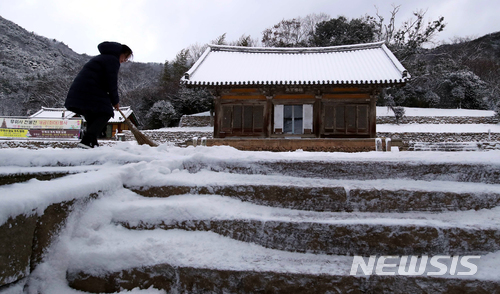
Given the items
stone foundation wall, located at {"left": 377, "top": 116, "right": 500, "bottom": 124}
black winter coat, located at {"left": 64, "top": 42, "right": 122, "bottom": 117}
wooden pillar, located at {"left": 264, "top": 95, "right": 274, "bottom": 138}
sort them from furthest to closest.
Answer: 1. stone foundation wall, located at {"left": 377, "top": 116, "right": 500, "bottom": 124}
2. wooden pillar, located at {"left": 264, "top": 95, "right": 274, "bottom": 138}
3. black winter coat, located at {"left": 64, "top": 42, "right": 122, "bottom": 117}

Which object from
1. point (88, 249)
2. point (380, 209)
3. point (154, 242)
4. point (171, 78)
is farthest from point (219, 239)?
A: point (171, 78)

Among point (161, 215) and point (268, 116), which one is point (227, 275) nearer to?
point (161, 215)

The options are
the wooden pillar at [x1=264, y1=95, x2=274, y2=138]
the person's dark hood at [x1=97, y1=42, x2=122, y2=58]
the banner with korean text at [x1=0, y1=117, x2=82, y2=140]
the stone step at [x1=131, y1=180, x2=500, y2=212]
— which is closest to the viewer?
the stone step at [x1=131, y1=180, x2=500, y2=212]

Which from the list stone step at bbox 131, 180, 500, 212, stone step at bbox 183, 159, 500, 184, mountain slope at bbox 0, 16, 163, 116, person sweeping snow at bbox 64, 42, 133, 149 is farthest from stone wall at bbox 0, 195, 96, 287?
mountain slope at bbox 0, 16, 163, 116

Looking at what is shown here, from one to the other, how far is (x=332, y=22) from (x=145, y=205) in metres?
25.4

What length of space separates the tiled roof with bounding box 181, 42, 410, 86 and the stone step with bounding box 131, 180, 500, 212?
24.7 ft

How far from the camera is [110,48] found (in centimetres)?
362

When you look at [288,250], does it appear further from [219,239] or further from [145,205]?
[145,205]

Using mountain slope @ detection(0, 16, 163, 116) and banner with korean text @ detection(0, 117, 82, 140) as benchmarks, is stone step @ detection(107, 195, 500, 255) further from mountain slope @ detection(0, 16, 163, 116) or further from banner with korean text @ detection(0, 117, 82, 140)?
mountain slope @ detection(0, 16, 163, 116)

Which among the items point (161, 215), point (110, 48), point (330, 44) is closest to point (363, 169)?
point (161, 215)

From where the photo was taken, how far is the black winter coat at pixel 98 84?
3.44 m

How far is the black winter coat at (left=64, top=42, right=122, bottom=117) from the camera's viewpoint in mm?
3443

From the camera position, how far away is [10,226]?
1.30 m

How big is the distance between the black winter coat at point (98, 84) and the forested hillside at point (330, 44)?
17605mm
